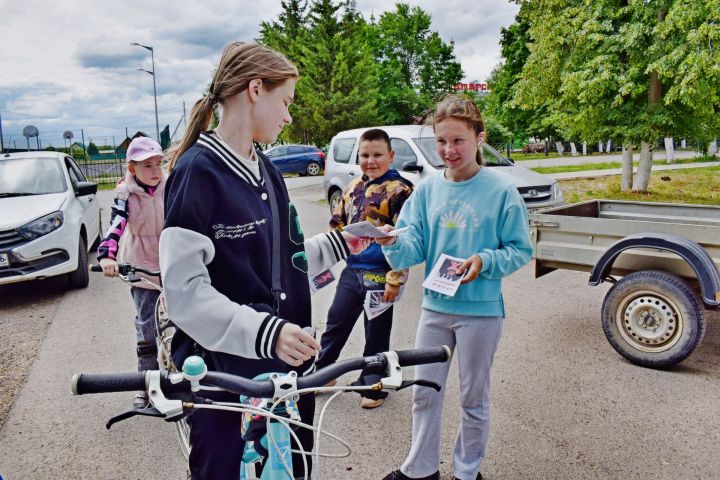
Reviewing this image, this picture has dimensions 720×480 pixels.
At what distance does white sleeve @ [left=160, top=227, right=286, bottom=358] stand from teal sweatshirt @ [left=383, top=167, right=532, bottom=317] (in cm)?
136

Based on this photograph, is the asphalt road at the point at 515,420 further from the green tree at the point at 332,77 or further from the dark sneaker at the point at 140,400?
the green tree at the point at 332,77

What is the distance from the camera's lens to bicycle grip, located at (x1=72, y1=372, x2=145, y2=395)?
130 centimetres

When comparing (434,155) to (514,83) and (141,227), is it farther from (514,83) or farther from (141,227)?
(514,83)

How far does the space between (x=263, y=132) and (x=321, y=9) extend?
3362cm

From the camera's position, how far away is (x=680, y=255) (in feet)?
13.9

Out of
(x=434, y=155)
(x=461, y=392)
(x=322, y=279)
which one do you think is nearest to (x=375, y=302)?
(x=461, y=392)

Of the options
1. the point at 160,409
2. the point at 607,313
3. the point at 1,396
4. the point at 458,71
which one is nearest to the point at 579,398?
the point at 607,313

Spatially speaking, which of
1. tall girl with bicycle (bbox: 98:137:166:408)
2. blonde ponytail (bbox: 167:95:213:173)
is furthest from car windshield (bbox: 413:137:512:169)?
blonde ponytail (bbox: 167:95:213:173)

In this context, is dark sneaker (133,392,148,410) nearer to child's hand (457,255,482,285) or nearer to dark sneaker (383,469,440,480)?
dark sneaker (383,469,440,480)

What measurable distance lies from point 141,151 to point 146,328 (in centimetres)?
122

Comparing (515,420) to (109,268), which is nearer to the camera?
(109,268)

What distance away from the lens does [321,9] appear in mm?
32812

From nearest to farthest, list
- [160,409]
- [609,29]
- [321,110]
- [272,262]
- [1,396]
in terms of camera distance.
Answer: [160,409], [272,262], [1,396], [609,29], [321,110]

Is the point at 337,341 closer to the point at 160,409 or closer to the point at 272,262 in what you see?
the point at 272,262
